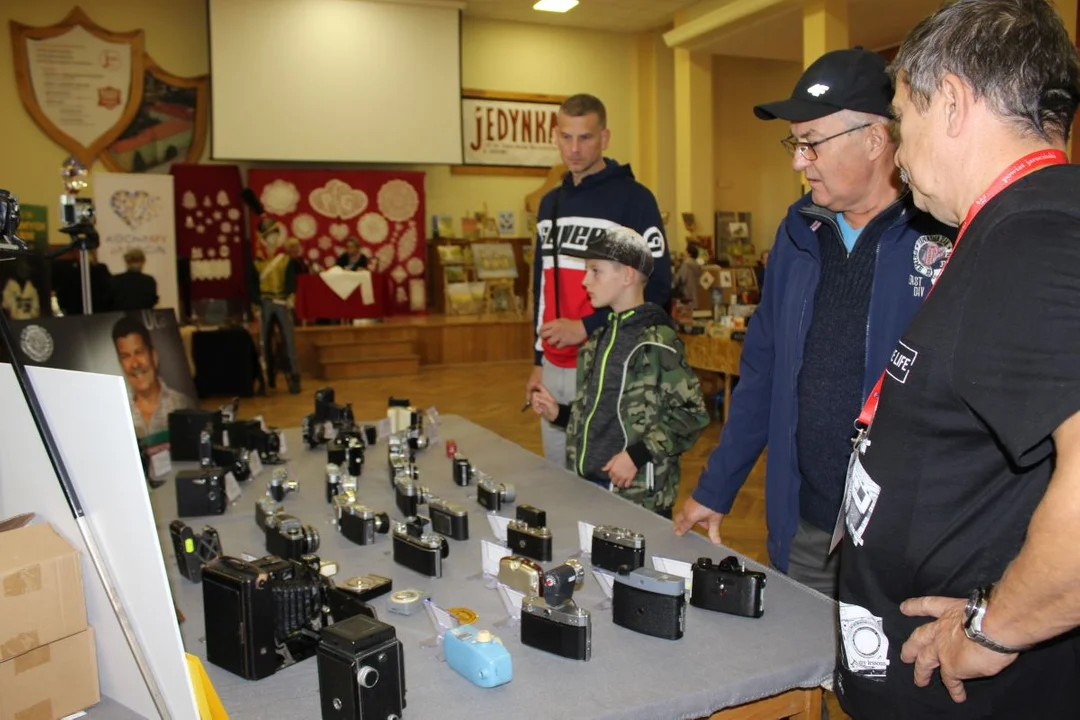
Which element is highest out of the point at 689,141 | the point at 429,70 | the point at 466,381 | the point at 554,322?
the point at 429,70

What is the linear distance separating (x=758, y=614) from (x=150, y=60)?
10.8 meters

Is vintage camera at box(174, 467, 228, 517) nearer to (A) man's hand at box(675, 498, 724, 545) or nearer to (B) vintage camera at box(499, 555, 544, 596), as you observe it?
(B) vintage camera at box(499, 555, 544, 596)

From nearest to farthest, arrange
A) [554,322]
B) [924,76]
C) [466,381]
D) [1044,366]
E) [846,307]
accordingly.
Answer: [1044,366] < [924,76] < [846,307] < [554,322] < [466,381]

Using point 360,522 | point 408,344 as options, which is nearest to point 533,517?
point 360,522

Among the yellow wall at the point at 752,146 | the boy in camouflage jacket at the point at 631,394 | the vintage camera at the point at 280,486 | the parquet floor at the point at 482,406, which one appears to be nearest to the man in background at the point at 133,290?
the parquet floor at the point at 482,406

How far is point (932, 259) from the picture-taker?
4.80ft

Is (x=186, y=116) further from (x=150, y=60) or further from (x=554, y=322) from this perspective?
(x=554, y=322)

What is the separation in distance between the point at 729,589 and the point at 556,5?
10.6 metres

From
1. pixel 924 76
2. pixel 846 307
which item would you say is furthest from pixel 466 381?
pixel 924 76

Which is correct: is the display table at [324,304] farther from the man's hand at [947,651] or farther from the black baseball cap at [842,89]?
the man's hand at [947,651]

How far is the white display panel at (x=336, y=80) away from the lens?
9977 mm

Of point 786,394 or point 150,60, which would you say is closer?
point 786,394

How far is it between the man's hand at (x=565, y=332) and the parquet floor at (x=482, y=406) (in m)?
1.31

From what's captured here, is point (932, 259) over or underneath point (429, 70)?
underneath
